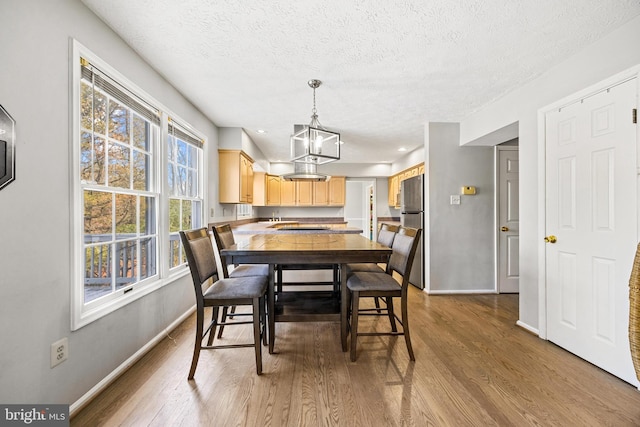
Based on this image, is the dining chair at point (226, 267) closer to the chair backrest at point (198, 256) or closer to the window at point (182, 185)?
the chair backrest at point (198, 256)

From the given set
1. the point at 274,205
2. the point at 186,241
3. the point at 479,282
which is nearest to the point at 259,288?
the point at 186,241

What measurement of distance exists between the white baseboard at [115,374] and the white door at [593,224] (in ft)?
10.8

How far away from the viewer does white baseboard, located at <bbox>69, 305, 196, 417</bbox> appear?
4.89ft

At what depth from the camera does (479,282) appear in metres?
3.67

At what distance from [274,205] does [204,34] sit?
4.85 m

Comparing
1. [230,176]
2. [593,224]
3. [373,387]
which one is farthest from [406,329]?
[230,176]

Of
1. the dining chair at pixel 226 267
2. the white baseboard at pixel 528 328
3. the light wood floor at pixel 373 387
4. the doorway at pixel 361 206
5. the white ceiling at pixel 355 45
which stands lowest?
the light wood floor at pixel 373 387

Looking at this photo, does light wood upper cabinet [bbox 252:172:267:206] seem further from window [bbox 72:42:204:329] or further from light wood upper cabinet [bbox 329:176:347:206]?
window [bbox 72:42:204:329]

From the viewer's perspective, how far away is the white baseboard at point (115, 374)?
1.49 metres

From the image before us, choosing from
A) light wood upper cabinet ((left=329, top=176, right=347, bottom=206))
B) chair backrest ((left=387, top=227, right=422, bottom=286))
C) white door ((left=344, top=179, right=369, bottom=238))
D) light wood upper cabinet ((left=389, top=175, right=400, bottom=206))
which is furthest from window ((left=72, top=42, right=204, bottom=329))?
white door ((left=344, top=179, right=369, bottom=238))

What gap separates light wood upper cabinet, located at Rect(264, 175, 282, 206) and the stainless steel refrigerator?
10.4ft

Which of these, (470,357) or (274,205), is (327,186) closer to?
(274,205)

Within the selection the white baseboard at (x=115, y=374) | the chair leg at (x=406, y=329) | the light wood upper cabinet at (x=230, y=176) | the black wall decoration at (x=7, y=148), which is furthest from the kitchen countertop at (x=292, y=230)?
the black wall decoration at (x=7, y=148)

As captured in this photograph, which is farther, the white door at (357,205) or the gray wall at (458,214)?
the white door at (357,205)
